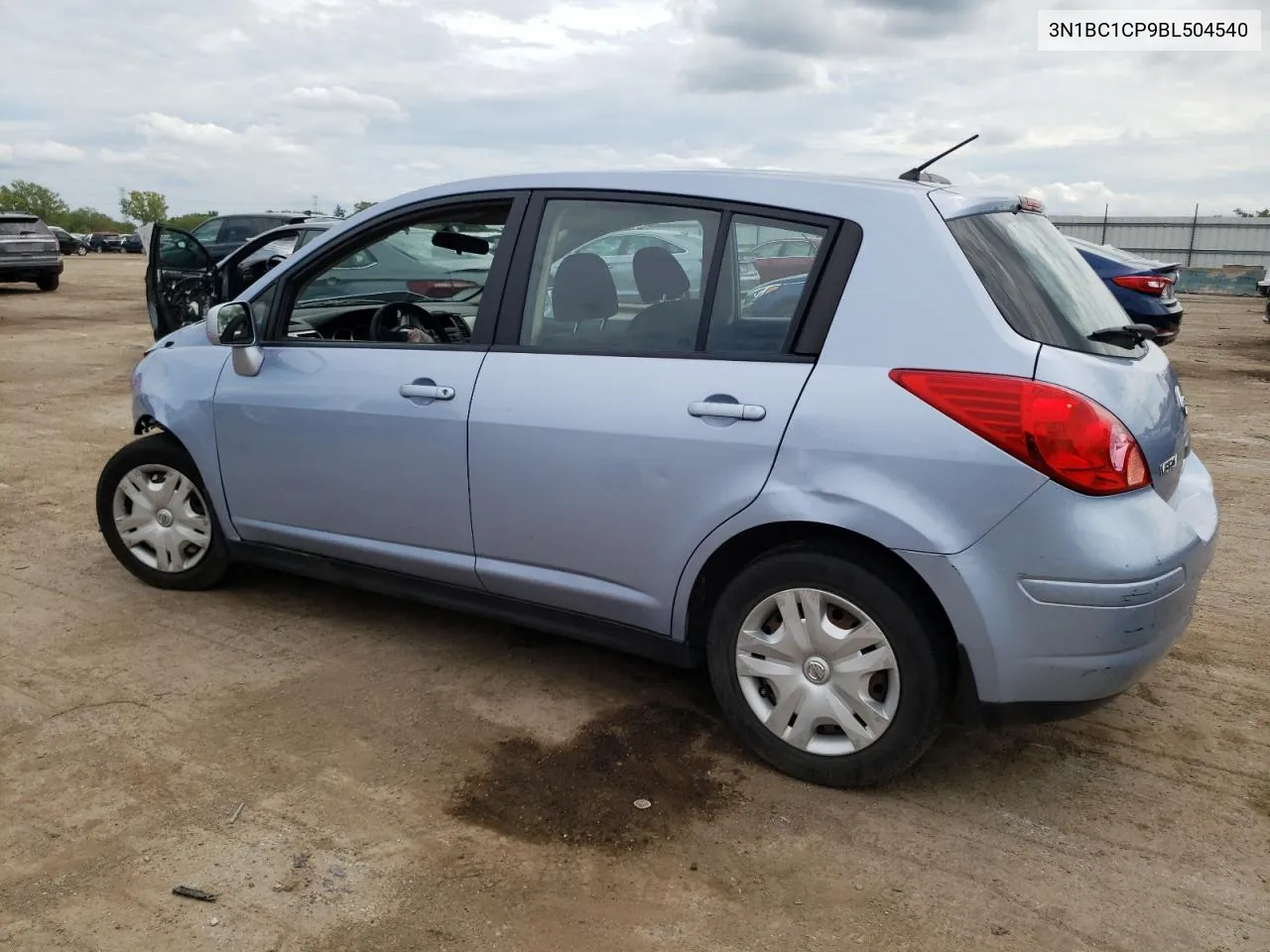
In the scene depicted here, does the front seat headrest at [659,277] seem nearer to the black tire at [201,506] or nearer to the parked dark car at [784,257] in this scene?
the parked dark car at [784,257]

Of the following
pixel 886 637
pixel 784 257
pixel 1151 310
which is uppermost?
pixel 784 257

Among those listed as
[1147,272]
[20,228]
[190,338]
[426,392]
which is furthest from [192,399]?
[20,228]

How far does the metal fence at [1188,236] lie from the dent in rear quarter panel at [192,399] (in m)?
30.0

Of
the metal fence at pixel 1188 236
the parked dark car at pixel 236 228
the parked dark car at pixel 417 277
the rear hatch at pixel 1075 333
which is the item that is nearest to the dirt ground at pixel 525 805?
the rear hatch at pixel 1075 333

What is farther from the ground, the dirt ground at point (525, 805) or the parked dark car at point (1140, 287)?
the parked dark car at point (1140, 287)

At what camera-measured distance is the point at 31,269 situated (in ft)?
69.8

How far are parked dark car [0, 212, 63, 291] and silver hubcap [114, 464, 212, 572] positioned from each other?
18905mm

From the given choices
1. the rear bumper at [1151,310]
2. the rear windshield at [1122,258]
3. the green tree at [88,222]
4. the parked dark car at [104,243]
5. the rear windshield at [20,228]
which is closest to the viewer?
the rear bumper at [1151,310]

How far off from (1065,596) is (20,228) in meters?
22.6

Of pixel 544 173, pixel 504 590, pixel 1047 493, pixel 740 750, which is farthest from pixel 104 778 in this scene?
pixel 1047 493

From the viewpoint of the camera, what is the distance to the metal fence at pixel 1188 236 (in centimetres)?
3066

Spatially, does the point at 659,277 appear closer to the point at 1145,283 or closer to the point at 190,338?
the point at 190,338

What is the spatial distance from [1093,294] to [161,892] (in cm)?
302

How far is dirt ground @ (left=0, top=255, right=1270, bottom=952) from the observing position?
2578mm
